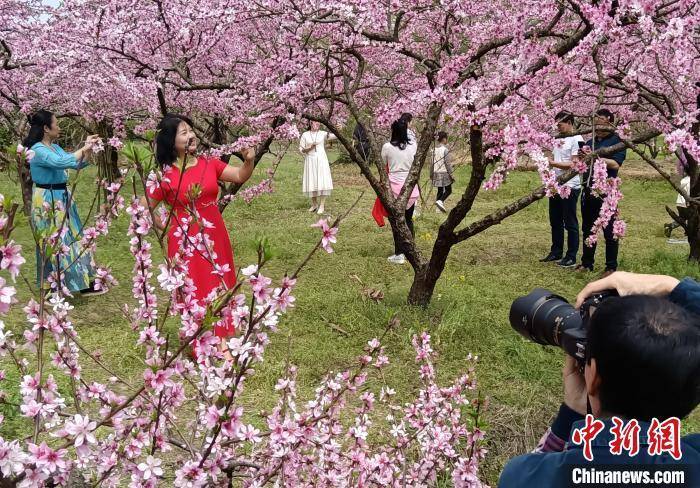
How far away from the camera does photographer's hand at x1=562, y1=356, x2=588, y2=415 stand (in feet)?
4.56

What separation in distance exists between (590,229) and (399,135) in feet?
7.32

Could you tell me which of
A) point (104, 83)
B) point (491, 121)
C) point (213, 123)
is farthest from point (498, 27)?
point (104, 83)

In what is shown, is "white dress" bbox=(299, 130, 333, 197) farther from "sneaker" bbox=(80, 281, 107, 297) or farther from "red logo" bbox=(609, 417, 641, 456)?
"red logo" bbox=(609, 417, 641, 456)

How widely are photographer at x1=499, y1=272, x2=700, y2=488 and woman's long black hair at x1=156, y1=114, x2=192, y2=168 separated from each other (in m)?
3.00

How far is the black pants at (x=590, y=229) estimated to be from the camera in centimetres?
587

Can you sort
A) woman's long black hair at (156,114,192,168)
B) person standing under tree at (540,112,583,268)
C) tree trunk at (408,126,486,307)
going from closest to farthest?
woman's long black hair at (156,114,192,168), tree trunk at (408,126,486,307), person standing under tree at (540,112,583,268)

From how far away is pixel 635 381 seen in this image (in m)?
1.04

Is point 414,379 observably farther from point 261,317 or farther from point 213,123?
point 213,123

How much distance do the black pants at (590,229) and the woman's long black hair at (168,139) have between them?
4.19m

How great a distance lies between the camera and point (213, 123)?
6355mm

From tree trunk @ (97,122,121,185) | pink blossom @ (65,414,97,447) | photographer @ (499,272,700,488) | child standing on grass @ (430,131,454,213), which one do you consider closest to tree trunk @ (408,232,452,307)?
photographer @ (499,272,700,488)

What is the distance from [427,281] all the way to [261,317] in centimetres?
340

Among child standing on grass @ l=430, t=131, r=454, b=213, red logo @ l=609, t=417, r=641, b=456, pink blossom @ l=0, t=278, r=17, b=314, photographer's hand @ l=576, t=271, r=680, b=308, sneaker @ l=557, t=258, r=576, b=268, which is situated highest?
child standing on grass @ l=430, t=131, r=454, b=213

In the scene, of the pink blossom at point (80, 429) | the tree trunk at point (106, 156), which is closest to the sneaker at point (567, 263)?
the tree trunk at point (106, 156)
